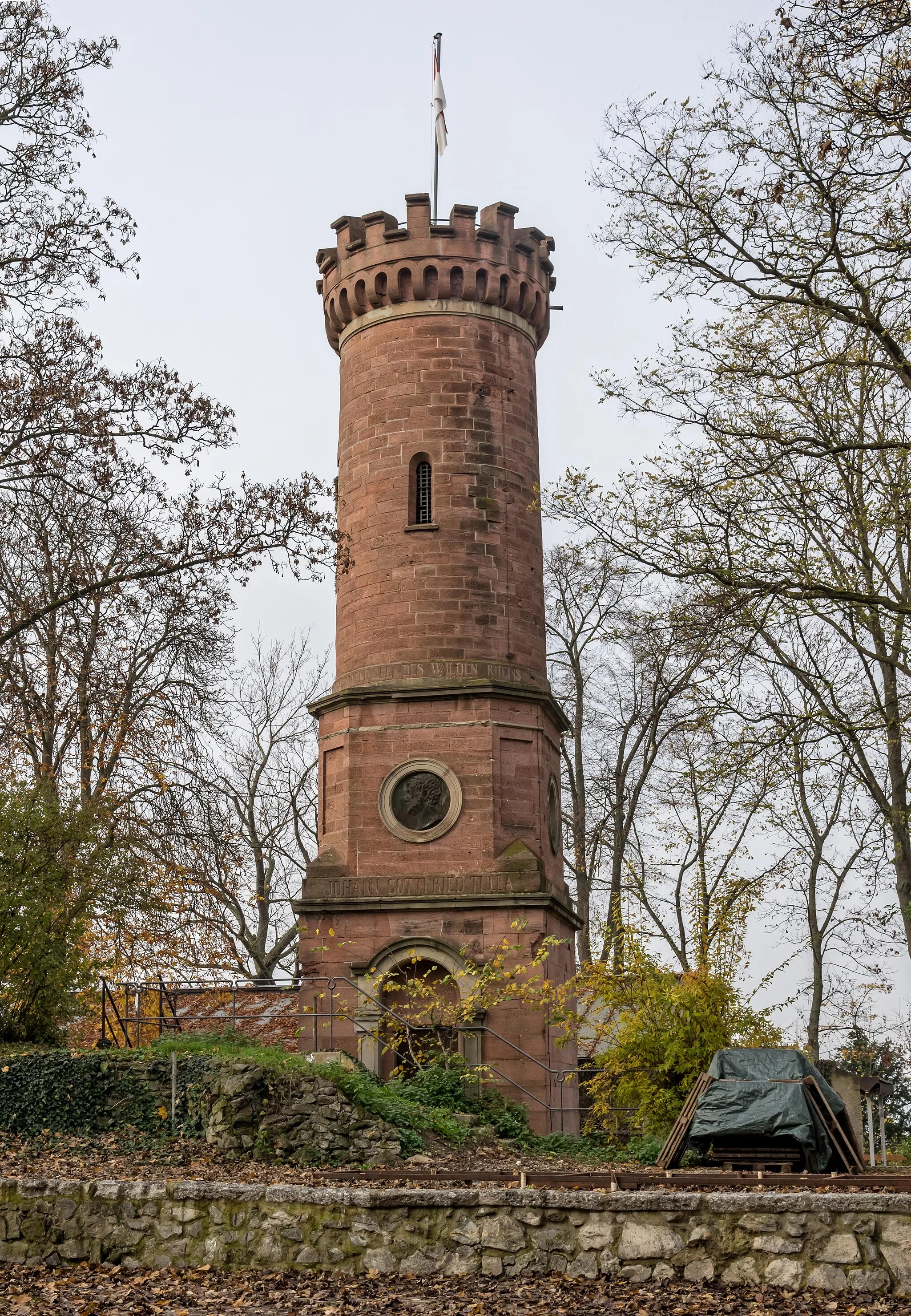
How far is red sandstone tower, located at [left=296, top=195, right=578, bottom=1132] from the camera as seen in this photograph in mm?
20719

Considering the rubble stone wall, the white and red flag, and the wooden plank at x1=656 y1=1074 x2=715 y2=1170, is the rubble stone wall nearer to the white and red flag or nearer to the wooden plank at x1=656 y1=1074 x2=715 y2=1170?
the wooden plank at x1=656 y1=1074 x2=715 y2=1170

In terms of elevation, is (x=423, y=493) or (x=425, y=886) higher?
(x=423, y=493)

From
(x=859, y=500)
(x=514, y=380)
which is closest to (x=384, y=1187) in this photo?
(x=859, y=500)

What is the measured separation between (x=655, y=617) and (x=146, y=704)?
11620 mm

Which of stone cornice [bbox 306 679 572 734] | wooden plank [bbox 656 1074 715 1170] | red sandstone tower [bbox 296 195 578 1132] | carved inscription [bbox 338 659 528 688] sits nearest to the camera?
wooden plank [bbox 656 1074 715 1170]

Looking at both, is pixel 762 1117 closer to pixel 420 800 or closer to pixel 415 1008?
pixel 415 1008

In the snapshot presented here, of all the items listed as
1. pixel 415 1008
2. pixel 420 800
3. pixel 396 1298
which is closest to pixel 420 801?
pixel 420 800

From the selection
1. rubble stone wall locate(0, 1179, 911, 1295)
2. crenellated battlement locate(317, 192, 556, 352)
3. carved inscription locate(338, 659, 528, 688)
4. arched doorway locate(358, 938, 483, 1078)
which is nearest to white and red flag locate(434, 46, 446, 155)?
crenellated battlement locate(317, 192, 556, 352)

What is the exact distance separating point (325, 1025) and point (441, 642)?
→ 5.91 m

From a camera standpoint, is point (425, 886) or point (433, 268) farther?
point (433, 268)

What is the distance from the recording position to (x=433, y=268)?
23.5 metres

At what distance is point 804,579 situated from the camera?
1345cm

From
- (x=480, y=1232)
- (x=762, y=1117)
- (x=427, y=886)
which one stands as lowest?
(x=480, y=1232)

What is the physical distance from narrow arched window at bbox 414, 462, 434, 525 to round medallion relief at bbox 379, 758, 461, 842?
3968 mm
